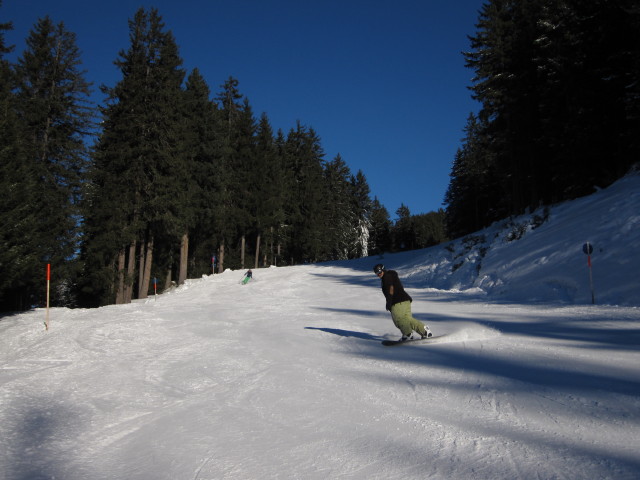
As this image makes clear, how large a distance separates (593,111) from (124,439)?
2517 centimetres

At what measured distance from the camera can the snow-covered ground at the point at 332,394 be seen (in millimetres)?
3365

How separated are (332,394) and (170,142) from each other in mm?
24914

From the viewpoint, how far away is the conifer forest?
60.9ft

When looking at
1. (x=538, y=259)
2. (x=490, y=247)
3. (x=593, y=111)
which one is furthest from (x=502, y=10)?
(x=538, y=259)

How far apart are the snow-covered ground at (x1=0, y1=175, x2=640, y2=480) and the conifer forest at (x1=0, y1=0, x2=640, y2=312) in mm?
7376

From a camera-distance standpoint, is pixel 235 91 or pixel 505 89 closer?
pixel 505 89

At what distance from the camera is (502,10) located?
34469mm

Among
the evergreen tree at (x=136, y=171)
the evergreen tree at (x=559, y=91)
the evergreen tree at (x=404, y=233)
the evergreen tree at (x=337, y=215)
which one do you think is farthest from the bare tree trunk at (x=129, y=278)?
the evergreen tree at (x=404, y=233)

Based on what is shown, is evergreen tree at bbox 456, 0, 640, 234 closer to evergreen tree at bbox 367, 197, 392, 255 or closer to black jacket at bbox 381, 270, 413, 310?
black jacket at bbox 381, 270, 413, 310

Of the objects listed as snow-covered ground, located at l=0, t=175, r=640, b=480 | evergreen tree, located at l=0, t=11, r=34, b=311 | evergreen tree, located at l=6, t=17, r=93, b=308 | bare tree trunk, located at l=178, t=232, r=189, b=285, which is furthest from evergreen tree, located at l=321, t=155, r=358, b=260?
snow-covered ground, located at l=0, t=175, r=640, b=480

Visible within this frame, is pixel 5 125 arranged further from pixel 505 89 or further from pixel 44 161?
pixel 505 89

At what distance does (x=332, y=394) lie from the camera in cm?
518

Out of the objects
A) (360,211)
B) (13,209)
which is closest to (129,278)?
(13,209)

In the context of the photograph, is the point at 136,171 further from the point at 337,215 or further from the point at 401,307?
the point at 337,215
